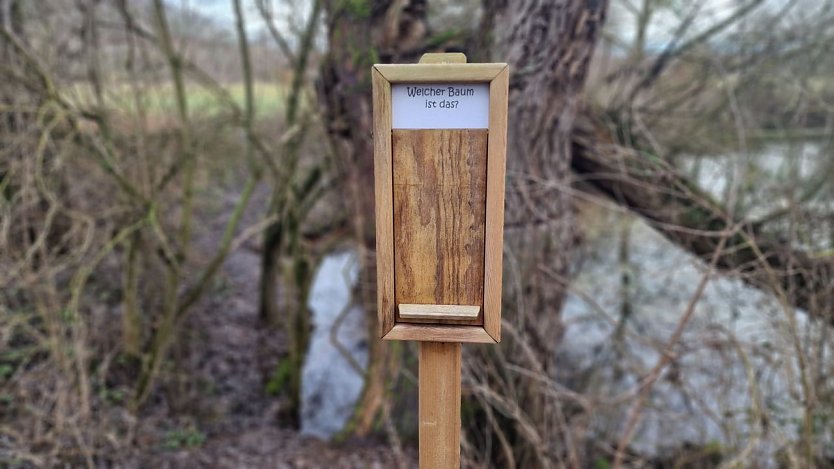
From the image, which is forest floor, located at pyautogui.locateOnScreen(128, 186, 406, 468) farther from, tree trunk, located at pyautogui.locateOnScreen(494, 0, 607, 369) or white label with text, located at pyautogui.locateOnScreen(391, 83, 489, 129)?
white label with text, located at pyautogui.locateOnScreen(391, 83, 489, 129)

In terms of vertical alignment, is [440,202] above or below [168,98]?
below

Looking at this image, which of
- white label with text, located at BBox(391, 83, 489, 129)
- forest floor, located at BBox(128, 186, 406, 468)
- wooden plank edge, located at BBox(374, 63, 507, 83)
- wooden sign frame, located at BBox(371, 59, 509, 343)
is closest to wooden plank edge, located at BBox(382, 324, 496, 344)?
wooden sign frame, located at BBox(371, 59, 509, 343)

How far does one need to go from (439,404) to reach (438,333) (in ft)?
0.81

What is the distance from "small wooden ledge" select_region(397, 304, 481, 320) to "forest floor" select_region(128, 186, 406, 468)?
2.99 metres

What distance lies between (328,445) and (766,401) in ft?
10.3

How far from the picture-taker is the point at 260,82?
7.39m

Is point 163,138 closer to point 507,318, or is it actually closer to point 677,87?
point 507,318

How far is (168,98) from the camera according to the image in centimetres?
619

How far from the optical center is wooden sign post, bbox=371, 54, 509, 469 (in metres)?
1.58

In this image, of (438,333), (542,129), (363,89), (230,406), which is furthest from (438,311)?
(230,406)

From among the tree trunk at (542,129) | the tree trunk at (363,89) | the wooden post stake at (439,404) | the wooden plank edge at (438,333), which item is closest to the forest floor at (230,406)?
the tree trunk at (363,89)

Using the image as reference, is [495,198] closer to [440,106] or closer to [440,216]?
[440,216]

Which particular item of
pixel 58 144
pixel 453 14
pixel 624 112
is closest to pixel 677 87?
pixel 624 112

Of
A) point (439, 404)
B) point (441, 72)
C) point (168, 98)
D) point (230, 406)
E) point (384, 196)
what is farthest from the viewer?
point (168, 98)
